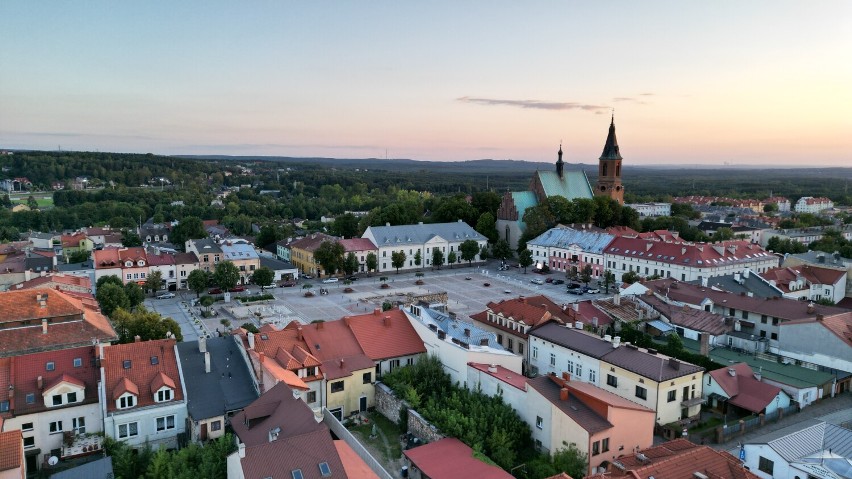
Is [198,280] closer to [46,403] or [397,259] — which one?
[397,259]

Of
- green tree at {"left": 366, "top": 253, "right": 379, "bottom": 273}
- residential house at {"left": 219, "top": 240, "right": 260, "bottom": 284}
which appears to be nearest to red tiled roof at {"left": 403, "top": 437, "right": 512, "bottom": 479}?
residential house at {"left": 219, "top": 240, "right": 260, "bottom": 284}

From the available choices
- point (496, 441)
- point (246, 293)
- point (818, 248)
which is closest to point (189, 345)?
point (496, 441)

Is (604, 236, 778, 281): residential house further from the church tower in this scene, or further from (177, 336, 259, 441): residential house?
(177, 336, 259, 441): residential house

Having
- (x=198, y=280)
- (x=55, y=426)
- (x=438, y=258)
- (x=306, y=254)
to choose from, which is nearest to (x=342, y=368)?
(x=55, y=426)

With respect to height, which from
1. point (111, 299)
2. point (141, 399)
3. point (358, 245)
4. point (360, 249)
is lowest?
point (360, 249)

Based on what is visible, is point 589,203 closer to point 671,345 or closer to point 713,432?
point 671,345

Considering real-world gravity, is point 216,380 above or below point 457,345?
below

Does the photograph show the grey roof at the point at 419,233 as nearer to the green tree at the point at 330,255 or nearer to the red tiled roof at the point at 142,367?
the green tree at the point at 330,255
